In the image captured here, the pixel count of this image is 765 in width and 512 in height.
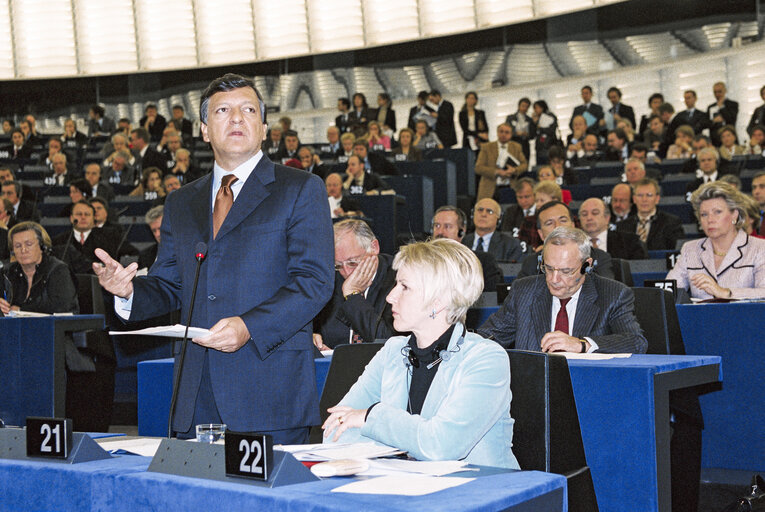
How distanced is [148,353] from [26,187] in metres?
5.28

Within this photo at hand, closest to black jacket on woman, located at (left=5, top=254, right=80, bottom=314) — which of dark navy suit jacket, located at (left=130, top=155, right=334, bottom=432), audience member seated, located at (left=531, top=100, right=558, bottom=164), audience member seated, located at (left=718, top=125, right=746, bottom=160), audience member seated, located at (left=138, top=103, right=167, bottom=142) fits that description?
dark navy suit jacket, located at (left=130, top=155, right=334, bottom=432)

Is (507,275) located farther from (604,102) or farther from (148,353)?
(604,102)

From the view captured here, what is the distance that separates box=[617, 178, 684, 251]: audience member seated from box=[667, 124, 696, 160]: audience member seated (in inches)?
126

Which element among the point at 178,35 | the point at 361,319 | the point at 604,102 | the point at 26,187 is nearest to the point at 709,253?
the point at 361,319

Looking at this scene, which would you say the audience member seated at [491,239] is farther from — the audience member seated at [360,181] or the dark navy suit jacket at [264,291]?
the dark navy suit jacket at [264,291]

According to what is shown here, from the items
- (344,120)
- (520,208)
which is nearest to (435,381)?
(520,208)

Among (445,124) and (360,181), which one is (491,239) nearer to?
(360,181)

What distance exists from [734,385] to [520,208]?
13.9 feet

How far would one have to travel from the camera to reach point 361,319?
3391 mm

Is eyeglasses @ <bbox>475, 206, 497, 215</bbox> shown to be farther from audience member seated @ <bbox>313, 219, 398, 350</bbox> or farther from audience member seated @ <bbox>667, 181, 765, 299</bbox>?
audience member seated @ <bbox>313, 219, 398, 350</bbox>

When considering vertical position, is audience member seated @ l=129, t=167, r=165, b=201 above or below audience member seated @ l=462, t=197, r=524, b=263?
above

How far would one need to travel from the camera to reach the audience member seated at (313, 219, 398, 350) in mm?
3586

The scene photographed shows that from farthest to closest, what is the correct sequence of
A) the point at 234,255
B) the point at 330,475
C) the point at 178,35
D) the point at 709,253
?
1. the point at 178,35
2. the point at 709,253
3. the point at 234,255
4. the point at 330,475

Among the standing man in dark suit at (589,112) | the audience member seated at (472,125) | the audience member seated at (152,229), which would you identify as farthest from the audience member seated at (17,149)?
the audience member seated at (152,229)
